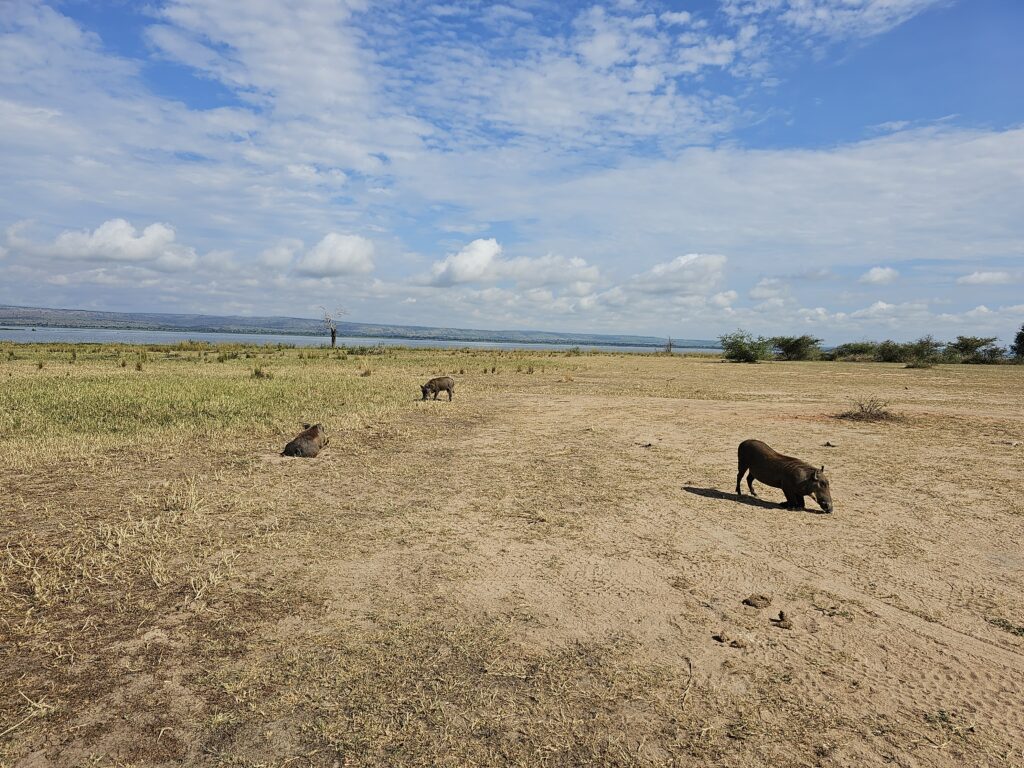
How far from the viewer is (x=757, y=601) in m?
5.29

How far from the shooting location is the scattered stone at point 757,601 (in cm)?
525

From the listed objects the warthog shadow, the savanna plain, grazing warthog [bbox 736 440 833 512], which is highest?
grazing warthog [bbox 736 440 833 512]

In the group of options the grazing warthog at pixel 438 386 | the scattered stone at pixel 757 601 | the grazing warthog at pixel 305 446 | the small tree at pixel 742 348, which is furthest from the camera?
the small tree at pixel 742 348

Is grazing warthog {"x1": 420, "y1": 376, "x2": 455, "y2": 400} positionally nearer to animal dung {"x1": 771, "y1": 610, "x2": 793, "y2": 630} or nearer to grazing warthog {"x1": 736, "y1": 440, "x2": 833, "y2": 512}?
grazing warthog {"x1": 736, "y1": 440, "x2": 833, "y2": 512}

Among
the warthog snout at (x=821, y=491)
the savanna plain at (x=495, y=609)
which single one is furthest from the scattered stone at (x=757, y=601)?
the warthog snout at (x=821, y=491)

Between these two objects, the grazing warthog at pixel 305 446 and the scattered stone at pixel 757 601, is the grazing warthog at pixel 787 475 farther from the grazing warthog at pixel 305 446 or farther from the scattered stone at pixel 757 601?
the grazing warthog at pixel 305 446

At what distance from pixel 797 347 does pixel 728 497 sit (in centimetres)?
6427

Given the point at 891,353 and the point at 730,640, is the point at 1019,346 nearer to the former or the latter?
the point at 891,353

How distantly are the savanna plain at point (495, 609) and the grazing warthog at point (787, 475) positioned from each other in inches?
18.2

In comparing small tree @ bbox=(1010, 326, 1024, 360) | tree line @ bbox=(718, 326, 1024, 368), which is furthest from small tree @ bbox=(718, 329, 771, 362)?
small tree @ bbox=(1010, 326, 1024, 360)

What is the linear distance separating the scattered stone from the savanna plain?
136 mm

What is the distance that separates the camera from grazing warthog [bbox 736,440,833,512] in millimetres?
8016

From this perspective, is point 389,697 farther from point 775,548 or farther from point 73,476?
point 73,476

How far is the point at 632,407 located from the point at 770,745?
15.9 meters
